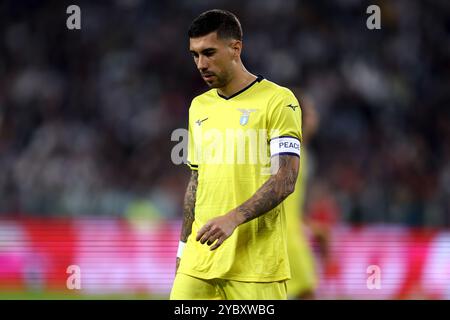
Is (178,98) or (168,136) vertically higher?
(178,98)

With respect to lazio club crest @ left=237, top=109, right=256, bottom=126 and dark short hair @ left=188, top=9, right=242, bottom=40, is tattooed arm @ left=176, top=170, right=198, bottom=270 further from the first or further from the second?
dark short hair @ left=188, top=9, right=242, bottom=40

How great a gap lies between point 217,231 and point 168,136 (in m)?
8.08

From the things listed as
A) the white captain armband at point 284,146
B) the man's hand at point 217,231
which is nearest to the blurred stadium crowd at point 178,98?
the white captain armband at point 284,146

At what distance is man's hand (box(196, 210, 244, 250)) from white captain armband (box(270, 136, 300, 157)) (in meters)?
0.45

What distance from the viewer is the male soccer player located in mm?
4250

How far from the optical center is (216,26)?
4.48m

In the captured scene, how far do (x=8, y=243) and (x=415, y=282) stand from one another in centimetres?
467

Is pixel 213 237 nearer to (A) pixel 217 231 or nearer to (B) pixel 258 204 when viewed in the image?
(A) pixel 217 231

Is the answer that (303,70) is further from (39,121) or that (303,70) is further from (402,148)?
(39,121)

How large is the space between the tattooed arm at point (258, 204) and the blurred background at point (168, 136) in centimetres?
574

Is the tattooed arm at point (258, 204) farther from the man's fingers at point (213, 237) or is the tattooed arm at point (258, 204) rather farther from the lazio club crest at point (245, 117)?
the lazio club crest at point (245, 117)

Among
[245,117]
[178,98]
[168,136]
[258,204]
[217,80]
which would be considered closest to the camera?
[258,204]

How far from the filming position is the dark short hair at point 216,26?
445 cm

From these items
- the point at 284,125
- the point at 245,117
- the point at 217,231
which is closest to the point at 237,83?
the point at 245,117
